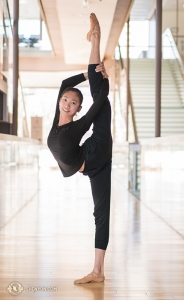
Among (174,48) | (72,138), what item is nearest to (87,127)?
(72,138)

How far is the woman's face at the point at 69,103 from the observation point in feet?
12.2

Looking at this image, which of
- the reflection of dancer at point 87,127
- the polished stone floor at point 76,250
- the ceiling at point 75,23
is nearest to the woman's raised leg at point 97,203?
the reflection of dancer at point 87,127

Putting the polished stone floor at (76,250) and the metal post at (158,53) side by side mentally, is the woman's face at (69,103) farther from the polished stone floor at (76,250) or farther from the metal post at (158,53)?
→ the metal post at (158,53)

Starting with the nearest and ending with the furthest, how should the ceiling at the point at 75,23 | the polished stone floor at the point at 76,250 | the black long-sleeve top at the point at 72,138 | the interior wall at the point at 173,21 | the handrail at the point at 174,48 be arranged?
1. the black long-sleeve top at the point at 72,138
2. the polished stone floor at the point at 76,250
3. the ceiling at the point at 75,23
4. the interior wall at the point at 173,21
5. the handrail at the point at 174,48

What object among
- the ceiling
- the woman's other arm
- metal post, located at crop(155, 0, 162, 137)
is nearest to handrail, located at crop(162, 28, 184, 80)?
the ceiling

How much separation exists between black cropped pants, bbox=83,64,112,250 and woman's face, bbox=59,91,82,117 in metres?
0.12

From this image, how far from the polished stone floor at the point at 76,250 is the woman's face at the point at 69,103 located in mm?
1110

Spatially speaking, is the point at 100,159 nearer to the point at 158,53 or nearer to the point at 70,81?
the point at 70,81

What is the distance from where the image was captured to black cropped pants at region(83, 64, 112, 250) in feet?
12.2

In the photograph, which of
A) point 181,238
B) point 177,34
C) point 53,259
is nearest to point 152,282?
point 53,259

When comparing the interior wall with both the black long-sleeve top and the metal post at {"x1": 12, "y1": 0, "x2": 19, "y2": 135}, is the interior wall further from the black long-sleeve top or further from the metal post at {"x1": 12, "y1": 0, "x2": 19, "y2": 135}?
the black long-sleeve top

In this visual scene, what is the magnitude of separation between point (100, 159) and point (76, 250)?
5.79 feet

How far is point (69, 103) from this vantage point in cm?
371

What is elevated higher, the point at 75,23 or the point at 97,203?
the point at 75,23
